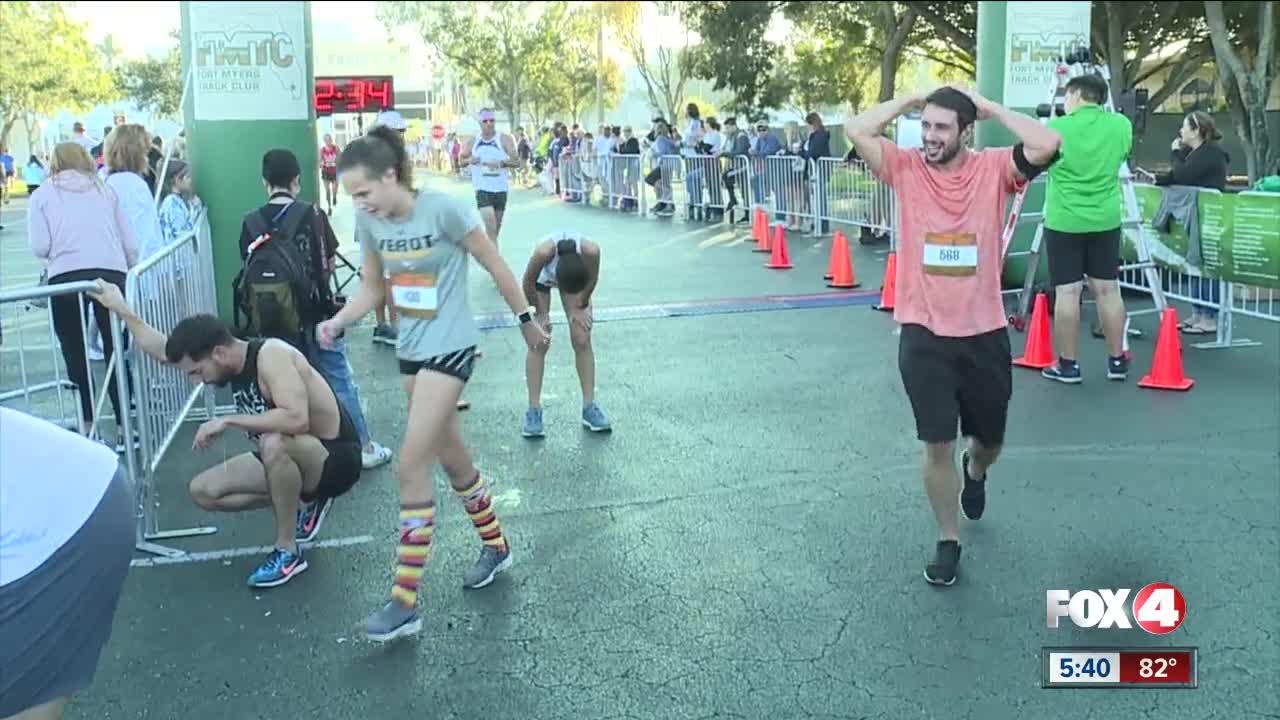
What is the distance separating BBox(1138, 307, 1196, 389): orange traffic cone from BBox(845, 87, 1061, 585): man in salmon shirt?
12.7 ft

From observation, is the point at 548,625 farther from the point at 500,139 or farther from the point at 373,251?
the point at 500,139

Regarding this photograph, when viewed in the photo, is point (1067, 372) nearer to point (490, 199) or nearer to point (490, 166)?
point (490, 166)

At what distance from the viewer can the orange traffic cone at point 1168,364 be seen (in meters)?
8.16

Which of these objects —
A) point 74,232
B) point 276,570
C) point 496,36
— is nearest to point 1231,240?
point 276,570

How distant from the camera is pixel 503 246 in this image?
61.1 ft

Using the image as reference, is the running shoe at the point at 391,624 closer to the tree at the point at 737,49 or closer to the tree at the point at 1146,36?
the tree at the point at 1146,36

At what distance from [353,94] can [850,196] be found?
811 centimetres

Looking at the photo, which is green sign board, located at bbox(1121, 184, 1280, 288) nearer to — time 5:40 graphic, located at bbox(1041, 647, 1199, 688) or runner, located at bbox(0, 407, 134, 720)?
time 5:40 graphic, located at bbox(1041, 647, 1199, 688)

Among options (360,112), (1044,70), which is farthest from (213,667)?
(360,112)

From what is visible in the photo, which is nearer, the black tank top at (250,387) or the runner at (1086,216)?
the black tank top at (250,387)

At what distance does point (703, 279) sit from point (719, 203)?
8110 millimetres

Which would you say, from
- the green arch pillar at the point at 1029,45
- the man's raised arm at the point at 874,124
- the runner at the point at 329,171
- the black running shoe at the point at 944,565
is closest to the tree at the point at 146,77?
the runner at the point at 329,171

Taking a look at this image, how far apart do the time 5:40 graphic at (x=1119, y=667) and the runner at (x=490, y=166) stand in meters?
10.3

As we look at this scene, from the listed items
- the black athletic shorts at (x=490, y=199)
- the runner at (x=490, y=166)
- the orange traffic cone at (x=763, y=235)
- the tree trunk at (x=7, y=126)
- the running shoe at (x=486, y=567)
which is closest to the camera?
the running shoe at (x=486, y=567)
